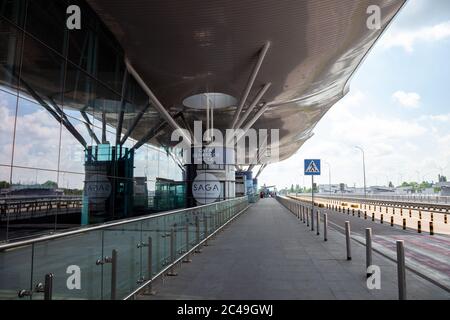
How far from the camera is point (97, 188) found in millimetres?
16359

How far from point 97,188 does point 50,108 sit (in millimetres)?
4550

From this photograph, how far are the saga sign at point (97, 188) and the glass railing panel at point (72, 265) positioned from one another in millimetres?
12275

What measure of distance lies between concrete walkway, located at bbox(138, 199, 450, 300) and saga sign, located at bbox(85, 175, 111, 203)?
7.80 meters

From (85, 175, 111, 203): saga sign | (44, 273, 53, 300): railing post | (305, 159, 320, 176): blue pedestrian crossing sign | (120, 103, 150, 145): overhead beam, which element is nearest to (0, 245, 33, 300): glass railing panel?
(44, 273, 53, 300): railing post

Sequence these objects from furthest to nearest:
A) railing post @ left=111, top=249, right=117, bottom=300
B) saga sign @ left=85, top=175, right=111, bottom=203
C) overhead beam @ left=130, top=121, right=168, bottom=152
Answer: overhead beam @ left=130, top=121, right=168, bottom=152 < saga sign @ left=85, top=175, right=111, bottom=203 < railing post @ left=111, top=249, right=117, bottom=300

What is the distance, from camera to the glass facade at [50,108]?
10.9 m

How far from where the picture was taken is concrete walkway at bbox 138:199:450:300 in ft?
17.9

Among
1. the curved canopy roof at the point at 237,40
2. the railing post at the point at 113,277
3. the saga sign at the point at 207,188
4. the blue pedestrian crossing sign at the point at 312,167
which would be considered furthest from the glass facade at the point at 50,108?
the saga sign at the point at 207,188

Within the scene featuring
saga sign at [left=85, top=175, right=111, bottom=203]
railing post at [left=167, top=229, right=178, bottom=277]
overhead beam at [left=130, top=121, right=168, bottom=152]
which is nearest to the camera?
railing post at [left=167, top=229, right=178, bottom=277]

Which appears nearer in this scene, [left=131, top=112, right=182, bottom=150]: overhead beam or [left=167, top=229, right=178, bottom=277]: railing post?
[left=167, top=229, right=178, bottom=277]: railing post

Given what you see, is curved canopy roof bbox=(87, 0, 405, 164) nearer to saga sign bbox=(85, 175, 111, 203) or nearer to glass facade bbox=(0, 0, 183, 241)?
glass facade bbox=(0, 0, 183, 241)

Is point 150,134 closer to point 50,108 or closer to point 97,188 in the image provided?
point 97,188

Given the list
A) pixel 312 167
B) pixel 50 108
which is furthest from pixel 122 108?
pixel 312 167
